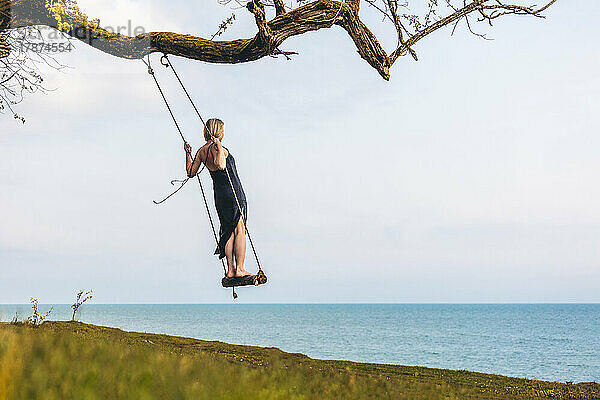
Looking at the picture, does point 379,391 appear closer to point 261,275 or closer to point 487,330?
point 261,275

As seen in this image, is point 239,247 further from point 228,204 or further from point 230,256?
point 228,204

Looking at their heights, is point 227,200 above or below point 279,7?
below

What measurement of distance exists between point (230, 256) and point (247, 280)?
1.40 feet

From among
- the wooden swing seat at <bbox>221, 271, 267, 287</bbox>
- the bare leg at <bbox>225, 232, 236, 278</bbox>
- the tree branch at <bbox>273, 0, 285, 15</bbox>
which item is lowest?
the wooden swing seat at <bbox>221, 271, 267, 287</bbox>

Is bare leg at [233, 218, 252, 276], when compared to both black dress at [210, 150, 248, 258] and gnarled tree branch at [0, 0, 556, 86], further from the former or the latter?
gnarled tree branch at [0, 0, 556, 86]

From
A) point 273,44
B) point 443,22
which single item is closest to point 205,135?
point 273,44

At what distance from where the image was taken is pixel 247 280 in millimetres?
6984

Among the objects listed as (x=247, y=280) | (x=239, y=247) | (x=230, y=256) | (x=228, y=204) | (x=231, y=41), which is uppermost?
(x=231, y=41)

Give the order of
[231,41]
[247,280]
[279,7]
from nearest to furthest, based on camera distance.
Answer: [247,280] → [231,41] → [279,7]

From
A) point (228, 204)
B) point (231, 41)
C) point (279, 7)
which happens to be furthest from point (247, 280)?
point (279, 7)

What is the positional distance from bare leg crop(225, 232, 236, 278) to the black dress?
0.04m

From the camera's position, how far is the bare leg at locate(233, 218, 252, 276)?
7.23 m

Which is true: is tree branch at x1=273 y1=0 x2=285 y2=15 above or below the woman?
above

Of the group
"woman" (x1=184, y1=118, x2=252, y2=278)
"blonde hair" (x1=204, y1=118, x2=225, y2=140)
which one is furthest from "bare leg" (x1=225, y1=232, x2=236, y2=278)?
"blonde hair" (x1=204, y1=118, x2=225, y2=140)
